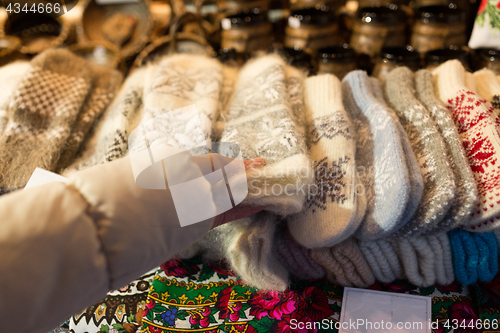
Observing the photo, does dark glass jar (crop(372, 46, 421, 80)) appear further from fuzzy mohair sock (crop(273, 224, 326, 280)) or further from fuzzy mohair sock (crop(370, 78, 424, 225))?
fuzzy mohair sock (crop(273, 224, 326, 280))

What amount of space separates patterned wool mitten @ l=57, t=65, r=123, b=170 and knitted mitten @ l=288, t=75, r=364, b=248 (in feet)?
1.41

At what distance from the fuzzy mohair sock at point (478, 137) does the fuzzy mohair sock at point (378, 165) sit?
0.36 ft

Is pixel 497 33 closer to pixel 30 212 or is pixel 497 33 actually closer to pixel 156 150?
pixel 156 150

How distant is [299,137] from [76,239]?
330mm

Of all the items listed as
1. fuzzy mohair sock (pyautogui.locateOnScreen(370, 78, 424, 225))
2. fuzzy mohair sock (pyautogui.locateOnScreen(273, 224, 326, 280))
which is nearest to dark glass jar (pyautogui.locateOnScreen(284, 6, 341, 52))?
fuzzy mohair sock (pyautogui.locateOnScreen(370, 78, 424, 225))

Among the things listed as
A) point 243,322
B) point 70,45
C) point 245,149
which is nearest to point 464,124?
point 245,149

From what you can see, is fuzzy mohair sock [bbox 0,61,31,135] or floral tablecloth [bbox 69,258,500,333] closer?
floral tablecloth [bbox 69,258,500,333]

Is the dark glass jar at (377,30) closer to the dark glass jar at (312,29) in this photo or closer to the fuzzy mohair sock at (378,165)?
the dark glass jar at (312,29)

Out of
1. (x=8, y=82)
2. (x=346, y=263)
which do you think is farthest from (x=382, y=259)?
(x=8, y=82)

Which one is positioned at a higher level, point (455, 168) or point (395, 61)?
point (395, 61)

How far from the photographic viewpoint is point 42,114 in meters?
0.65

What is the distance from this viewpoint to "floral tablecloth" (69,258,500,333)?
50 centimetres

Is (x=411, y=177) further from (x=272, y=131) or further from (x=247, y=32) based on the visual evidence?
(x=247, y=32)

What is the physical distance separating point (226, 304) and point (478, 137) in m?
0.46
